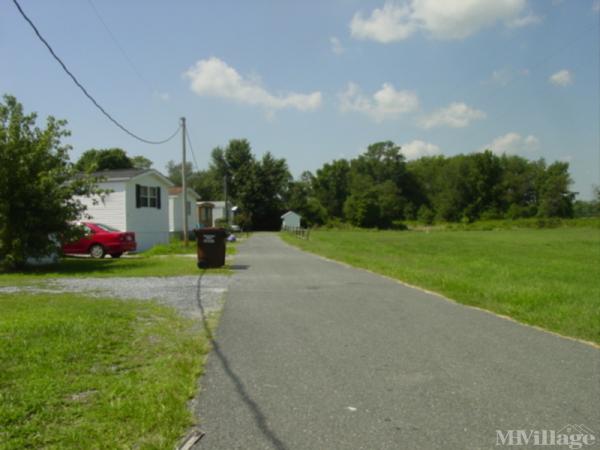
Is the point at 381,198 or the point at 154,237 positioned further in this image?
the point at 381,198

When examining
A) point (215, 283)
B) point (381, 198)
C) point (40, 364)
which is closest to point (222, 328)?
point (40, 364)

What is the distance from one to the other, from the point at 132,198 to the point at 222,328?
2017cm

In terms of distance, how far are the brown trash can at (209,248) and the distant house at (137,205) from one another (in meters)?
9.18

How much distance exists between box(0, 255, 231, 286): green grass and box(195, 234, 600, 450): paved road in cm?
643

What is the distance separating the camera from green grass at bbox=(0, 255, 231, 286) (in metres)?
13.0

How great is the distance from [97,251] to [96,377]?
1637 centimetres

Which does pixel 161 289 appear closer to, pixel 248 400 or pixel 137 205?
pixel 248 400

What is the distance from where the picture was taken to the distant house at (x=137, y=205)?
80.9 feet

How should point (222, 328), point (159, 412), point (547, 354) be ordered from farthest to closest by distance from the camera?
point (222, 328) → point (547, 354) → point (159, 412)

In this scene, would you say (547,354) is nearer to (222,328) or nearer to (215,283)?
(222,328)

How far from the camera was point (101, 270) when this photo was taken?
47.8 feet

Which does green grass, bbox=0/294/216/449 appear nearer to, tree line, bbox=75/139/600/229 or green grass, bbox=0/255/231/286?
green grass, bbox=0/255/231/286

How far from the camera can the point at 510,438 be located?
3.46m

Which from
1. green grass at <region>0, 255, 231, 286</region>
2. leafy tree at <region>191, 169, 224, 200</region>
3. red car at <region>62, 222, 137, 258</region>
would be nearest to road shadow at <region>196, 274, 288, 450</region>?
green grass at <region>0, 255, 231, 286</region>
